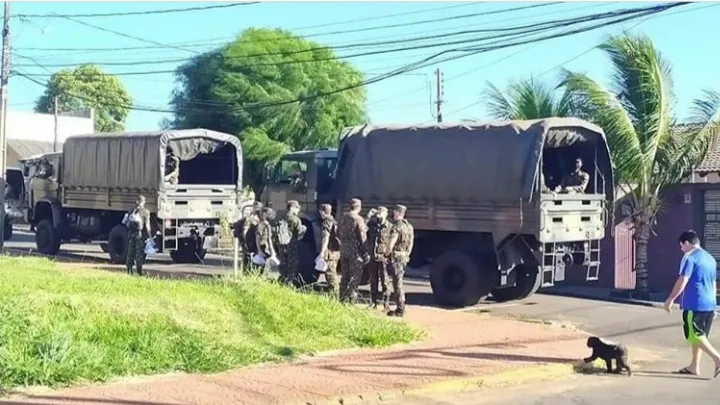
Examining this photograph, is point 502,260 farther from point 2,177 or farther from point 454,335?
point 2,177

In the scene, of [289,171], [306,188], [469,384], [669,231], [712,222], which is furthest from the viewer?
[669,231]

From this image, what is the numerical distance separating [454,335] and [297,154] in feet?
24.4

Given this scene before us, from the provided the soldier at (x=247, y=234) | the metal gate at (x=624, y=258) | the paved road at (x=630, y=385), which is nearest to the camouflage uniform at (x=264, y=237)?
the soldier at (x=247, y=234)

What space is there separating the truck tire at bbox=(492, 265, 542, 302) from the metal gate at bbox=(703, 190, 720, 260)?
596 cm

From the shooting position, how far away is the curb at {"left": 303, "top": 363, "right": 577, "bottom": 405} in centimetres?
920

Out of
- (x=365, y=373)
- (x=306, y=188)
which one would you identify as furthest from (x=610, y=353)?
(x=306, y=188)

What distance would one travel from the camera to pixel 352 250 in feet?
47.8

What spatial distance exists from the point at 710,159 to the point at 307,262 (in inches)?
388

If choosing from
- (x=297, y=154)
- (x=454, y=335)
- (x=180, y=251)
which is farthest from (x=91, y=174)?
(x=454, y=335)

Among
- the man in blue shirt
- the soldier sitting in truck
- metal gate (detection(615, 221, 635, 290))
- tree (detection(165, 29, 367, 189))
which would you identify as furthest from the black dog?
tree (detection(165, 29, 367, 189))

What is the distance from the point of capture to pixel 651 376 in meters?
11.0

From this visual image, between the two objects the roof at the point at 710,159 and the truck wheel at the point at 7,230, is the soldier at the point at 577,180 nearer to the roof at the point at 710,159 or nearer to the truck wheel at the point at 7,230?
the roof at the point at 710,159

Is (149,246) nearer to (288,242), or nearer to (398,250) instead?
(288,242)

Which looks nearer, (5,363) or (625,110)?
(5,363)
